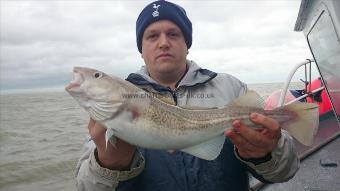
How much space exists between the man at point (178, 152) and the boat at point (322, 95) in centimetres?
106

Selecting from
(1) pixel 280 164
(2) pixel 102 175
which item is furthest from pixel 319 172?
(2) pixel 102 175

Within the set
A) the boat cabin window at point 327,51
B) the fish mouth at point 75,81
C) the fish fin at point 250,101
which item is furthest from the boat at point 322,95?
the fish mouth at point 75,81

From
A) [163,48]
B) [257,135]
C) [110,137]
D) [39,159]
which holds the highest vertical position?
[163,48]

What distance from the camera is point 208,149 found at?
2.85 m

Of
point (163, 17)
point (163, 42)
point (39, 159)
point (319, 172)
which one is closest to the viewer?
point (163, 42)

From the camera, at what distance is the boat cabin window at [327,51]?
331 cm

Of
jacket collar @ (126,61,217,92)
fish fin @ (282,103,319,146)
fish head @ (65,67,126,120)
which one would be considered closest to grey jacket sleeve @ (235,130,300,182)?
fish fin @ (282,103,319,146)

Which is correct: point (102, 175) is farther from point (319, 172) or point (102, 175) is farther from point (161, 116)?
point (319, 172)

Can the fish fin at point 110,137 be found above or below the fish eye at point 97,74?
below

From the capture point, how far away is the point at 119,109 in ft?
8.57

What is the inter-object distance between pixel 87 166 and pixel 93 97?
72 centimetres

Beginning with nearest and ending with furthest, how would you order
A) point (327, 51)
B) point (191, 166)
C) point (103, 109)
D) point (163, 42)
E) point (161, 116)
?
point (103, 109) → point (161, 116) → point (191, 166) → point (163, 42) → point (327, 51)

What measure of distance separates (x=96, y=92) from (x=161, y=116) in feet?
1.81

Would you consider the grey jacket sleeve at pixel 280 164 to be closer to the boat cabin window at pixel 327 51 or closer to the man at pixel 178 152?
the man at pixel 178 152
